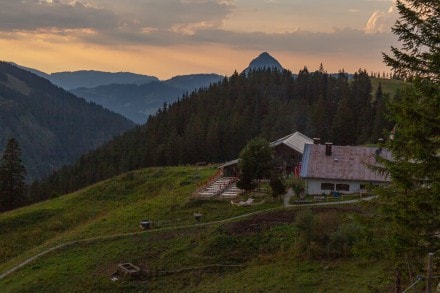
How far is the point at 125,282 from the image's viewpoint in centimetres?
3231

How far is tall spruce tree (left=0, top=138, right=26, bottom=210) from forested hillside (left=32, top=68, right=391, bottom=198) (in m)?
33.8

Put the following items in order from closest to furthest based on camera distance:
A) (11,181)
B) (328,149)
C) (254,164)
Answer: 1. (254,164)
2. (328,149)
3. (11,181)

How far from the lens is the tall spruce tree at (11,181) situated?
3041 inches

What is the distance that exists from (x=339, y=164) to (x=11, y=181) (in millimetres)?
51447

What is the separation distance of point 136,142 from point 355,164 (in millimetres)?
93653

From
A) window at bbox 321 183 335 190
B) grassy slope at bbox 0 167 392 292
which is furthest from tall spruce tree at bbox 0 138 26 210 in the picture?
window at bbox 321 183 335 190

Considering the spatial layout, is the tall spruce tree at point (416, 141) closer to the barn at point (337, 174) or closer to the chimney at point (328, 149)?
the barn at point (337, 174)

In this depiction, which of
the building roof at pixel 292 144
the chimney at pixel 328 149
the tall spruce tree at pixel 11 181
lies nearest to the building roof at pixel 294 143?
the building roof at pixel 292 144

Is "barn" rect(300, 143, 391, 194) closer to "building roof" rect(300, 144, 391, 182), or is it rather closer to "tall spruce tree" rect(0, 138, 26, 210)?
"building roof" rect(300, 144, 391, 182)

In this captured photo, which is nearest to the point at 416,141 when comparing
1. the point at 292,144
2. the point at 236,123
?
the point at 292,144

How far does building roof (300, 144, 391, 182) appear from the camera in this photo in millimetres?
52125

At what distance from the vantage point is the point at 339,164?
53.7m

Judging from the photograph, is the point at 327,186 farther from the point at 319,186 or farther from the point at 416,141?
the point at 416,141

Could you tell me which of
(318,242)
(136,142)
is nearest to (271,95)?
(136,142)
